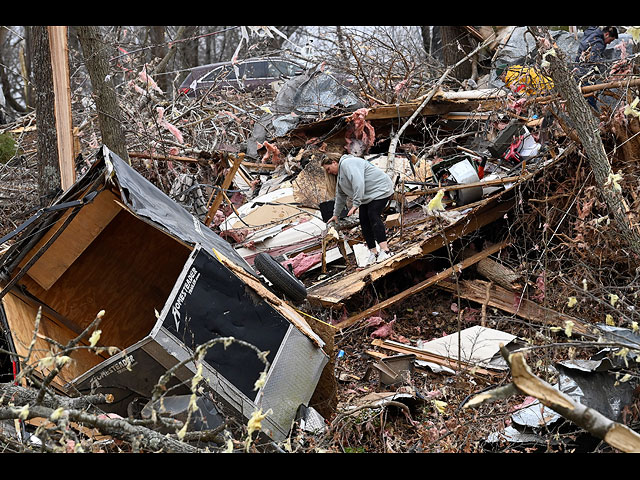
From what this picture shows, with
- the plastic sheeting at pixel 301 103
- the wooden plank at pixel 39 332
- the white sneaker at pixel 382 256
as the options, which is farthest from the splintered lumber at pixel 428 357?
the plastic sheeting at pixel 301 103

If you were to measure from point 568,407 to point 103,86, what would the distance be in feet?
22.8

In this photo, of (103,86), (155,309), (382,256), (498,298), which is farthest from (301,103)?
(155,309)

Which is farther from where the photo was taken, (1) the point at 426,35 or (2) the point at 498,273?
(1) the point at 426,35

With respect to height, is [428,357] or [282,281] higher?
[282,281]

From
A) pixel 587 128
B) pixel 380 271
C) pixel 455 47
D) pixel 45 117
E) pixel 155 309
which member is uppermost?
pixel 45 117

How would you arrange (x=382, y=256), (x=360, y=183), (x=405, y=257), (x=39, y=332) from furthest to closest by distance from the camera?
1. (x=382, y=256)
2. (x=360, y=183)
3. (x=405, y=257)
4. (x=39, y=332)

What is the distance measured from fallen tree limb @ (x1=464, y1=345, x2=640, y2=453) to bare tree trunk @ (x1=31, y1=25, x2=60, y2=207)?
619cm

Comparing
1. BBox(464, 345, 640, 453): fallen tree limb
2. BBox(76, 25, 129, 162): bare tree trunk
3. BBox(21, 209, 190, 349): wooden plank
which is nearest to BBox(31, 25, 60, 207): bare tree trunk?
BBox(76, 25, 129, 162): bare tree trunk

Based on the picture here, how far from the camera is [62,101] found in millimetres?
7523

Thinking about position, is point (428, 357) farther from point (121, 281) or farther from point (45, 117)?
point (45, 117)

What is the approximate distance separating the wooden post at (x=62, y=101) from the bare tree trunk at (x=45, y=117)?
10 centimetres

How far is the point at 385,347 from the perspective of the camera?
7.01 metres

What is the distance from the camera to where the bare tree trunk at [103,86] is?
763cm

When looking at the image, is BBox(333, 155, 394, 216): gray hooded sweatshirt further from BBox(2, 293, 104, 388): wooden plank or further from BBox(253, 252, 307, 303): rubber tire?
BBox(2, 293, 104, 388): wooden plank
